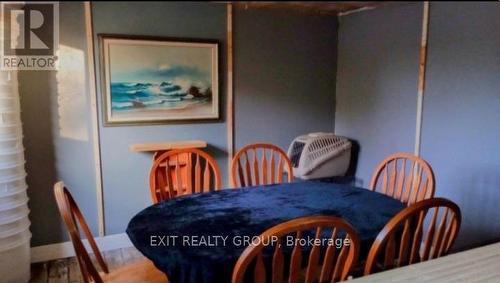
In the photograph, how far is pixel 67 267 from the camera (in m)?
2.88

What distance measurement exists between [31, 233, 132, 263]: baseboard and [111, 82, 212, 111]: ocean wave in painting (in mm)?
1079

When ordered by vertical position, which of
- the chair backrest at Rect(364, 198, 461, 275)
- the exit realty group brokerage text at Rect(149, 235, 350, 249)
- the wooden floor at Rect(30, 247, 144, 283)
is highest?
the chair backrest at Rect(364, 198, 461, 275)

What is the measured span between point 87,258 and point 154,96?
1772mm

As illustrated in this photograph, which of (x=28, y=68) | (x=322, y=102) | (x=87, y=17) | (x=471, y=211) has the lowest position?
(x=471, y=211)

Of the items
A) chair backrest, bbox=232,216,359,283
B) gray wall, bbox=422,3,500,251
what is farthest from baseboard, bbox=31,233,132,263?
gray wall, bbox=422,3,500,251

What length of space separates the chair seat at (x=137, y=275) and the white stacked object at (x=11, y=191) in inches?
39.1

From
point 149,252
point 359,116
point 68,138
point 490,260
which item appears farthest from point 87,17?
point 490,260

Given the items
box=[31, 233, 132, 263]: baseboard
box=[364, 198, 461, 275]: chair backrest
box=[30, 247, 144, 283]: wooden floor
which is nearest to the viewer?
box=[364, 198, 461, 275]: chair backrest

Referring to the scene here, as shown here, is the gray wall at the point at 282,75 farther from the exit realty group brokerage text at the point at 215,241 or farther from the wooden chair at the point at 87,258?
the exit realty group brokerage text at the point at 215,241

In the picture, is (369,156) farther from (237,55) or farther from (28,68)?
(28,68)

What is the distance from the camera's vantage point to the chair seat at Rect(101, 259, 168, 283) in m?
1.85

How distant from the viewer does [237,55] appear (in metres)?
3.39

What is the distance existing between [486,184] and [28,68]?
328 centimetres

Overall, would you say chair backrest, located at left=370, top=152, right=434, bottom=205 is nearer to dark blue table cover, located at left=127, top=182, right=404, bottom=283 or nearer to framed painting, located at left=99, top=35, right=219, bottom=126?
dark blue table cover, located at left=127, top=182, right=404, bottom=283
